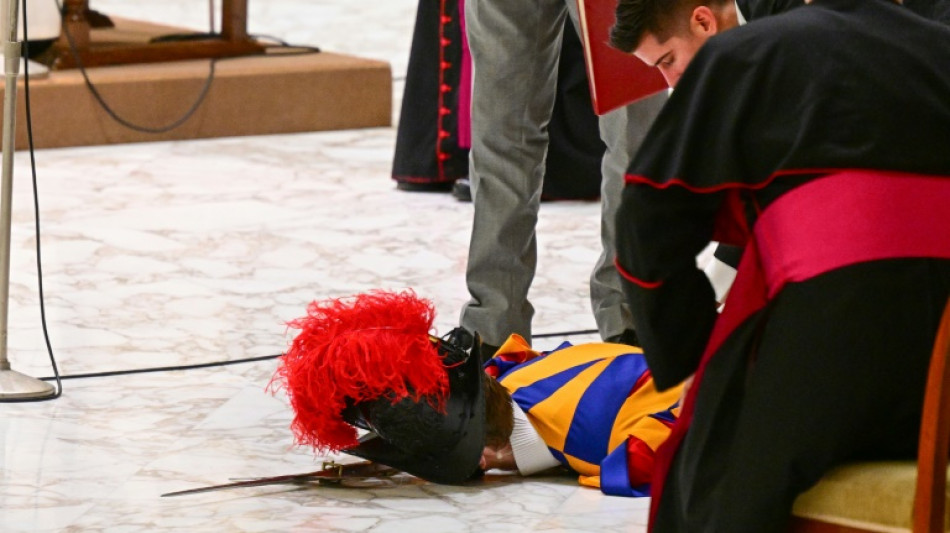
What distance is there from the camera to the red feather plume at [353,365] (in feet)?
7.63

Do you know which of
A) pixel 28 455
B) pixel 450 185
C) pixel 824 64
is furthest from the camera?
pixel 450 185

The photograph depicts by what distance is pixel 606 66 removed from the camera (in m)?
2.72

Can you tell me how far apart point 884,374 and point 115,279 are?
261cm

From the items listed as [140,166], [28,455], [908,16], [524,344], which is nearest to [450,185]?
[140,166]

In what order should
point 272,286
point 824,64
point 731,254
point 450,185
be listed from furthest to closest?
point 450,185 < point 272,286 < point 731,254 < point 824,64

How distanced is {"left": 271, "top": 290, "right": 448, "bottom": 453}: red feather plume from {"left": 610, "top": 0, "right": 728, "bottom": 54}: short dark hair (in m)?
0.69

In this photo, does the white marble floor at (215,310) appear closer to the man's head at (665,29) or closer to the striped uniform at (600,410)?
the striped uniform at (600,410)

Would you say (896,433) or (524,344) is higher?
(896,433)

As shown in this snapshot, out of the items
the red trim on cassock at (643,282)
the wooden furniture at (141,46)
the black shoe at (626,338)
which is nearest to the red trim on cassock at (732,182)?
the red trim on cassock at (643,282)

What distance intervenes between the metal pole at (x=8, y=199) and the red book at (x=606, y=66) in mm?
1060

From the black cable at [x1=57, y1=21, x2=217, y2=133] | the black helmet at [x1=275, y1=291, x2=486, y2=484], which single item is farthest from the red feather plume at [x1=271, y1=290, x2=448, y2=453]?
the black cable at [x1=57, y1=21, x2=217, y2=133]

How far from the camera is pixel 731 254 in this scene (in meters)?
2.46

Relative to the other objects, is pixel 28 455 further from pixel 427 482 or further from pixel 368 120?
pixel 368 120

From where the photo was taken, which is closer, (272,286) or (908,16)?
(908,16)
